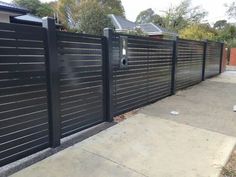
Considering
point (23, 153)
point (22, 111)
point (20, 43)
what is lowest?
point (23, 153)

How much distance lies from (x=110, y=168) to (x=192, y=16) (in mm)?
32754

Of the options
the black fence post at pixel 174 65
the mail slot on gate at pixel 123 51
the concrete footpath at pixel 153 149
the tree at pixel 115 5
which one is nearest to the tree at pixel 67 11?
the tree at pixel 115 5

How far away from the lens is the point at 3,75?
2541 millimetres

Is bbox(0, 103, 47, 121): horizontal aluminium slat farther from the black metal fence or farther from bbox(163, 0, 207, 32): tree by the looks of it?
bbox(163, 0, 207, 32): tree

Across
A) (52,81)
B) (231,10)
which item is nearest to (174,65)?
(52,81)

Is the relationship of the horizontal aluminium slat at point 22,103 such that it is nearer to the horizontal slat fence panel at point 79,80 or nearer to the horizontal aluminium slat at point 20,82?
the horizontal aluminium slat at point 20,82

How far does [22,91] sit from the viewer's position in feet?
9.01

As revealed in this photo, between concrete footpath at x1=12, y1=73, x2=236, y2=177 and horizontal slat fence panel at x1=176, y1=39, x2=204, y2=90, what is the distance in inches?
89.8

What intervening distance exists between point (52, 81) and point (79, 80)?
1.86ft

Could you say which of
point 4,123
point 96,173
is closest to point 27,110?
point 4,123

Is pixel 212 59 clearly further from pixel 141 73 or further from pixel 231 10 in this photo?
pixel 231 10

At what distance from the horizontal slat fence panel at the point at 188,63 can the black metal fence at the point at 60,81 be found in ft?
5.81

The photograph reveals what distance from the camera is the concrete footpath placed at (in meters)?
2.72

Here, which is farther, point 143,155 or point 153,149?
point 153,149
